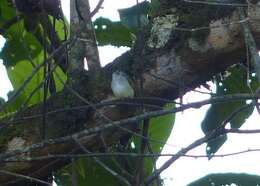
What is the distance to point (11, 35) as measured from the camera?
2955mm

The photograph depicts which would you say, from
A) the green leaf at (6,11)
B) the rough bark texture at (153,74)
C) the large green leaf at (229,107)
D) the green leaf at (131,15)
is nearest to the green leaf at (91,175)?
the rough bark texture at (153,74)

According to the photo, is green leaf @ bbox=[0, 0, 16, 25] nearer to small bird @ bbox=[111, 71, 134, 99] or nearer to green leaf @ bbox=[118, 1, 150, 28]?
green leaf @ bbox=[118, 1, 150, 28]

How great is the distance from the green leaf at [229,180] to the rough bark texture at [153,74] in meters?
0.31

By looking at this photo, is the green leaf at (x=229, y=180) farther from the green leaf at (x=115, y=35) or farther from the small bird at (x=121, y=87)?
the green leaf at (x=115, y=35)

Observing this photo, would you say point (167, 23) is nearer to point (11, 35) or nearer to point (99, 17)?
point (99, 17)

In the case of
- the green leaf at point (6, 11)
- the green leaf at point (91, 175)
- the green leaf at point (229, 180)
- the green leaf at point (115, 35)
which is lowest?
the green leaf at point (91, 175)

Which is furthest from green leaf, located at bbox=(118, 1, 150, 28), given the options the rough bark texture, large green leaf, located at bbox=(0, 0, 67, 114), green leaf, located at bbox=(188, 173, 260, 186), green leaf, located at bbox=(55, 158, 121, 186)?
green leaf, located at bbox=(188, 173, 260, 186)

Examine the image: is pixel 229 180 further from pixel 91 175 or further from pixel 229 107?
pixel 91 175

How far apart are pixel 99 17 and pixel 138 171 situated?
3.50 ft

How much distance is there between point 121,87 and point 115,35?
1.58ft

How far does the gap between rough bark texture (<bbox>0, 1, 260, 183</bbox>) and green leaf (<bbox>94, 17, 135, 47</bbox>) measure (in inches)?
11.8

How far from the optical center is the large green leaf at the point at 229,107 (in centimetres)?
275

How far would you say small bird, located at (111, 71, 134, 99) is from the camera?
7.75 feet


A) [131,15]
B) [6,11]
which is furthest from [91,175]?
[6,11]
